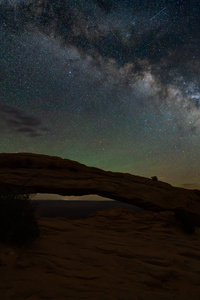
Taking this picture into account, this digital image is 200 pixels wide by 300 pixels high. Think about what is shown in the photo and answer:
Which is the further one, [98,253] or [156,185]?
[156,185]

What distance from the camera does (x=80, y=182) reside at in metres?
14.2

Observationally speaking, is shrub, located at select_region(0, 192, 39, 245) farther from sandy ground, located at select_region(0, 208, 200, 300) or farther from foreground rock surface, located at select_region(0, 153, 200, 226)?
foreground rock surface, located at select_region(0, 153, 200, 226)

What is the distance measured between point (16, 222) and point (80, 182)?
8.52m

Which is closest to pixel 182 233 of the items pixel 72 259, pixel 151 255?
pixel 151 255

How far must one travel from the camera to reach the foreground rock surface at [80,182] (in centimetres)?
1341

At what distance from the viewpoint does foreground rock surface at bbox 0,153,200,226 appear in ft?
44.0

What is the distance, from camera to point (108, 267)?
529 cm

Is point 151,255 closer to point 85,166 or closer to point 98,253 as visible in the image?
Result: point 98,253

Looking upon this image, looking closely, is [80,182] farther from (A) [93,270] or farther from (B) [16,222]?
(A) [93,270]

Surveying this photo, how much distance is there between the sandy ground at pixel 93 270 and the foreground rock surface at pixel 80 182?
5708 millimetres

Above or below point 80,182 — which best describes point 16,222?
below

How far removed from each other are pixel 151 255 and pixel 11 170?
10.9m

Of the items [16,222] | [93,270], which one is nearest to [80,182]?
[16,222]

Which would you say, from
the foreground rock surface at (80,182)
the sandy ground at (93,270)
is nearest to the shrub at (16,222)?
the sandy ground at (93,270)
